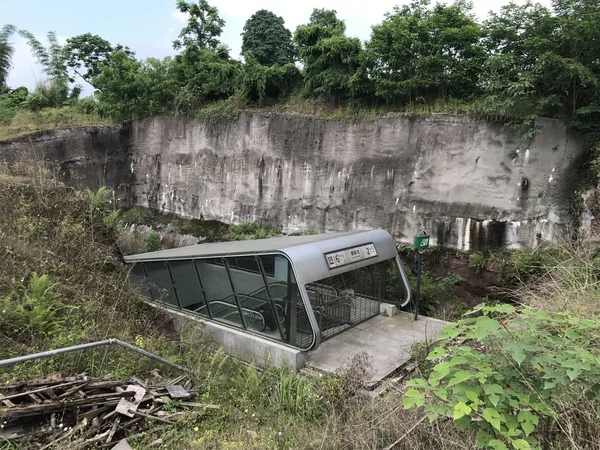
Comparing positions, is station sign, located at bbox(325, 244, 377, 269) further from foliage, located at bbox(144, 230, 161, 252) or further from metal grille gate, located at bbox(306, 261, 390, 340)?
foliage, located at bbox(144, 230, 161, 252)

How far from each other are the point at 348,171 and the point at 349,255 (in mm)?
4974

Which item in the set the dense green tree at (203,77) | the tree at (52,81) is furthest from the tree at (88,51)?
the dense green tree at (203,77)

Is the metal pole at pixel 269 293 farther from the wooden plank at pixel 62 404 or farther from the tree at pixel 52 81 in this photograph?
the tree at pixel 52 81

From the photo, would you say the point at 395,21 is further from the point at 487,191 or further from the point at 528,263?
the point at 528,263

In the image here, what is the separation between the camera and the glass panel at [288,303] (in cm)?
643

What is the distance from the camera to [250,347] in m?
A: 7.06

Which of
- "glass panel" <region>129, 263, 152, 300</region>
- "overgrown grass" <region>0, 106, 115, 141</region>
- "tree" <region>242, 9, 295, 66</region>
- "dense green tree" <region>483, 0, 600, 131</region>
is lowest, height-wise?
"glass panel" <region>129, 263, 152, 300</region>

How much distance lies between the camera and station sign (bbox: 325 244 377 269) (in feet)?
22.5

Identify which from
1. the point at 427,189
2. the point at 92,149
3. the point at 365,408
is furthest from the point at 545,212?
the point at 92,149

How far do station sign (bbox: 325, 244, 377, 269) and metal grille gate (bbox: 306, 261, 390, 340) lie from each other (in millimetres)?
298

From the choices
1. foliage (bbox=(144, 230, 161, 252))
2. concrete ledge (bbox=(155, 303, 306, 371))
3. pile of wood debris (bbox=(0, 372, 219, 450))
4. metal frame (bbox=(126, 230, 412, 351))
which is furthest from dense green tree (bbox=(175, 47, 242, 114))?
pile of wood debris (bbox=(0, 372, 219, 450))

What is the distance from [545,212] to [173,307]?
8486 millimetres

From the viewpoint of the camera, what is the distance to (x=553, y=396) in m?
2.79

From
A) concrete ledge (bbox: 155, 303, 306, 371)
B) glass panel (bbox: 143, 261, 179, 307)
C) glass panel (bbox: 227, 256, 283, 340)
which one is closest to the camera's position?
concrete ledge (bbox: 155, 303, 306, 371)
